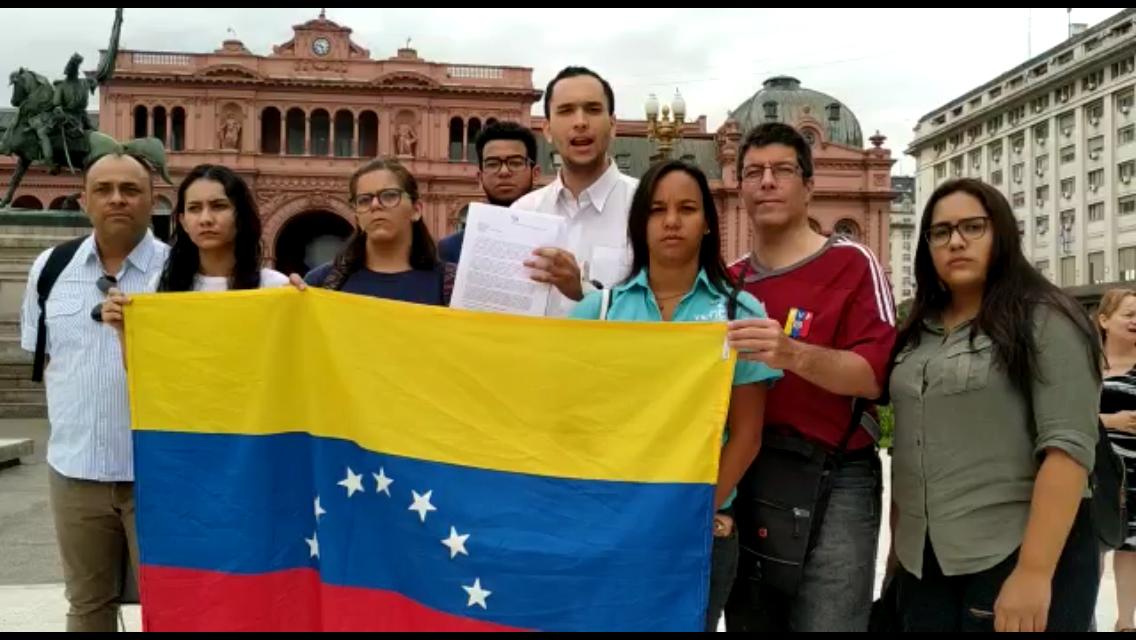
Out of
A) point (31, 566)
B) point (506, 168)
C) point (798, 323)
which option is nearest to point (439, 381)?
point (798, 323)

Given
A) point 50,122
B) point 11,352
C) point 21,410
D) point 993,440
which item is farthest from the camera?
point 50,122

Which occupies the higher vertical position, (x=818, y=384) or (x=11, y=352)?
(x=818, y=384)

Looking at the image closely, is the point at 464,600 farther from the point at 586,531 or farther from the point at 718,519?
the point at 718,519

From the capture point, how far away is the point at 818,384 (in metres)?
2.60

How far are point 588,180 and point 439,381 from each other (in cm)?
102

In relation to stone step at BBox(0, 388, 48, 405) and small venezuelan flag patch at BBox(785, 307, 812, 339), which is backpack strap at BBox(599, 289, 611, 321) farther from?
stone step at BBox(0, 388, 48, 405)

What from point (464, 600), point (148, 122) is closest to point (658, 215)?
point (464, 600)

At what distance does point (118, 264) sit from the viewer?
10.8 feet

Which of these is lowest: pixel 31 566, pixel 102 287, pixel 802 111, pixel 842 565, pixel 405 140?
pixel 31 566

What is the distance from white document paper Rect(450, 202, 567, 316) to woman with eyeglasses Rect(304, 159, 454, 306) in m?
0.23

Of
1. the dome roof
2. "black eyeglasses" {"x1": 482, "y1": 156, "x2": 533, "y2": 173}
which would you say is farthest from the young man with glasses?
the dome roof

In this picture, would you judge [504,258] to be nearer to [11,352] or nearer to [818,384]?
[818,384]

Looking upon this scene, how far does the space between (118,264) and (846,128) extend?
61057 millimetres

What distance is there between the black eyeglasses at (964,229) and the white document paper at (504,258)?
3.52 ft
